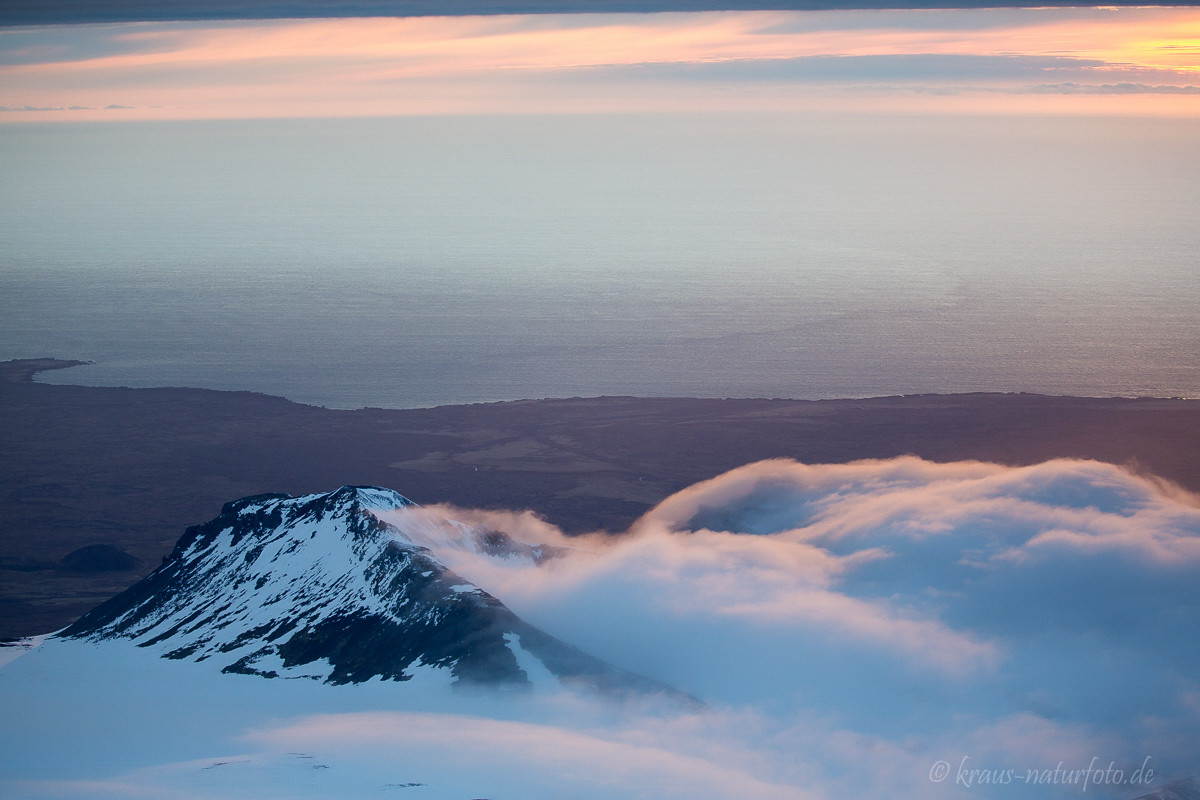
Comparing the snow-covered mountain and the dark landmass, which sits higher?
the dark landmass

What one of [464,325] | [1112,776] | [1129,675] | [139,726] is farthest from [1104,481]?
[464,325]

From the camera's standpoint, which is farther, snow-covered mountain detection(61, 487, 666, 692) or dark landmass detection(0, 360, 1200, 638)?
dark landmass detection(0, 360, 1200, 638)

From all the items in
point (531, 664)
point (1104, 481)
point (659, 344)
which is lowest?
point (531, 664)

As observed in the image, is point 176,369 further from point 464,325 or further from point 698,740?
point 698,740

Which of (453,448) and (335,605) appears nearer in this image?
(335,605)
